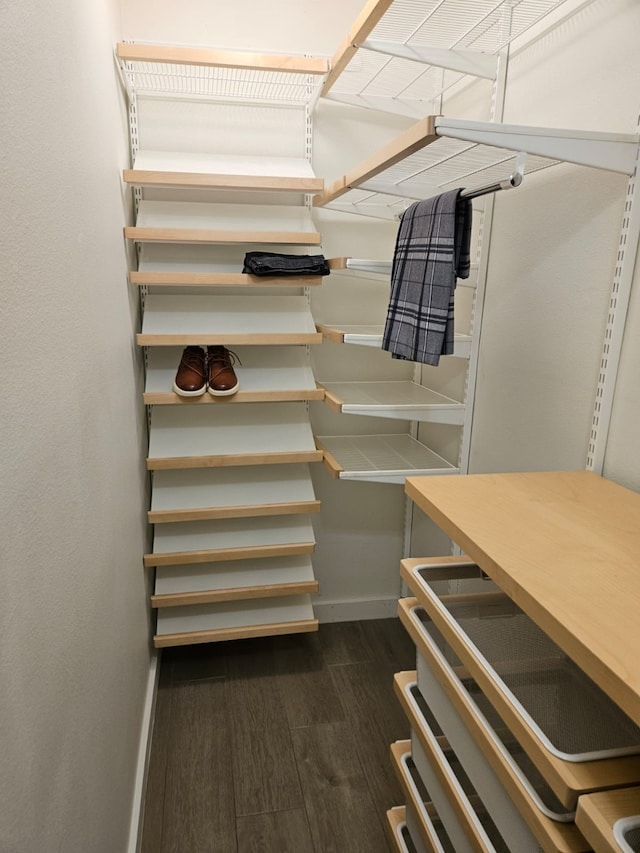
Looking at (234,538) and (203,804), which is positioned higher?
(234,538)

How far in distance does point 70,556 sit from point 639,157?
1231 millimetres

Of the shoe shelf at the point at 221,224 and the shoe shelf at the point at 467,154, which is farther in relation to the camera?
the shoe shelf at the point at 221,224

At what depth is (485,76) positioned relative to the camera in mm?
1585

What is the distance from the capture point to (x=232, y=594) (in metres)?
1.97

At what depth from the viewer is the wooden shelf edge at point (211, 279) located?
1.76 metres

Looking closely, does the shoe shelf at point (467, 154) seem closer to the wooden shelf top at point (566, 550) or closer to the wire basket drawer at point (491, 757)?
the wooden shelf top at point (566, 550)

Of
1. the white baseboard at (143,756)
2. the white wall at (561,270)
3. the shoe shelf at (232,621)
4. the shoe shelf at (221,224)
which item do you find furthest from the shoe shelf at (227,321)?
the white baseboard at (143,756)

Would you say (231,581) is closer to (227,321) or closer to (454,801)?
(227,321)

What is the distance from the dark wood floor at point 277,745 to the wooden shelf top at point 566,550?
3.41ft

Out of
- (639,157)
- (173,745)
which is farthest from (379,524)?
(639,157)

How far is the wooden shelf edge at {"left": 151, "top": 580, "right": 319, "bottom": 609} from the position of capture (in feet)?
6.36

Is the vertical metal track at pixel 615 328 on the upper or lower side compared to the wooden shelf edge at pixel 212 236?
lower

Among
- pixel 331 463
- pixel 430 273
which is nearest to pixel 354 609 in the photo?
pixel 331 463

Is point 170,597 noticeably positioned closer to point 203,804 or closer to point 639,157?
point 203,804
